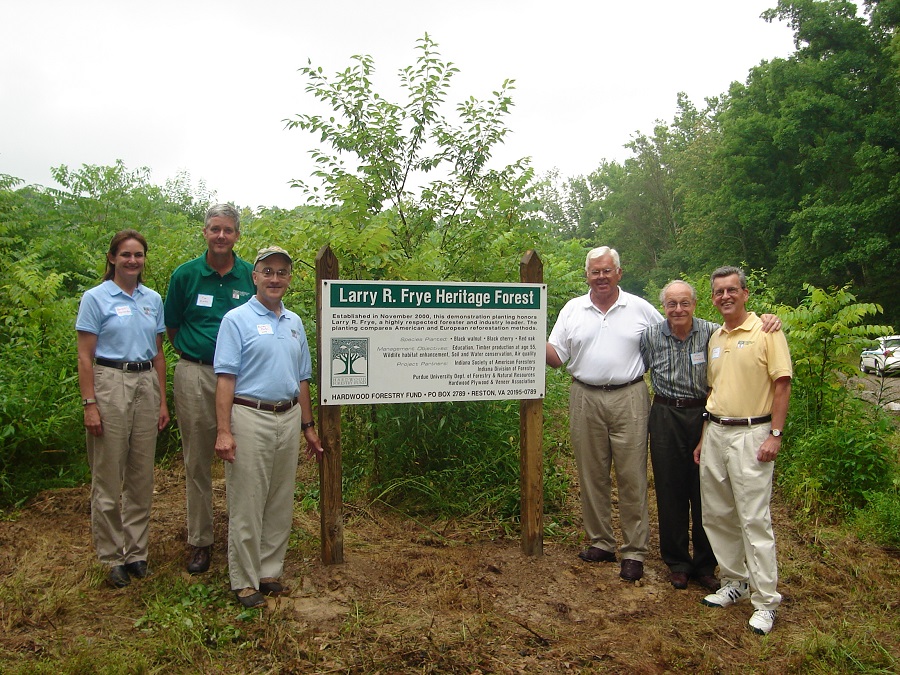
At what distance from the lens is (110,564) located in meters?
4.04

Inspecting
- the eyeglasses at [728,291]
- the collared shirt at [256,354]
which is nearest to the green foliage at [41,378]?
the collared shirt at [256,354]

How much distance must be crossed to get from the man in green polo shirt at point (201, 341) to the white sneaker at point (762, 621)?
319 centimetres

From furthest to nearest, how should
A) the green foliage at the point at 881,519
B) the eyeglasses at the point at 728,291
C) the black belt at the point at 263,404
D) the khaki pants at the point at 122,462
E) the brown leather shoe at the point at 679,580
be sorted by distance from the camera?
the green foliage at the point at 881,519, the brown leather shoe at the point at 679,580, the khaki pants at the point at 122,462, the eyeglasses at the point at 728,291, the black belt at the point at 263,404

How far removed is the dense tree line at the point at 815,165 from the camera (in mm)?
25000

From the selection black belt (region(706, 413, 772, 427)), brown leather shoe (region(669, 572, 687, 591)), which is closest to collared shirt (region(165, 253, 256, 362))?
black belt (region(706, 413, 772, 427))

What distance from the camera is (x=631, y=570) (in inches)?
169

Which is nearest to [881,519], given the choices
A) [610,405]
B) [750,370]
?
[750,370]

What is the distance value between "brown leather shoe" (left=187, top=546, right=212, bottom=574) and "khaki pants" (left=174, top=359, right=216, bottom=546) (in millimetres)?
36

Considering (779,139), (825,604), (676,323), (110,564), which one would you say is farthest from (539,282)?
(779,139)

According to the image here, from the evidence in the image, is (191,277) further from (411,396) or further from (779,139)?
(779,139)

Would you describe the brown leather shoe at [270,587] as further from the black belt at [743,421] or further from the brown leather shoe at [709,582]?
the black belt at [743,421]

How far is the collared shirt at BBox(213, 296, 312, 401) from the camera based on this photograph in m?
3.65

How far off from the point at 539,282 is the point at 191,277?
2.24 metres

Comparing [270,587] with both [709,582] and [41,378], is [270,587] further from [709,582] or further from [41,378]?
[41,378]
